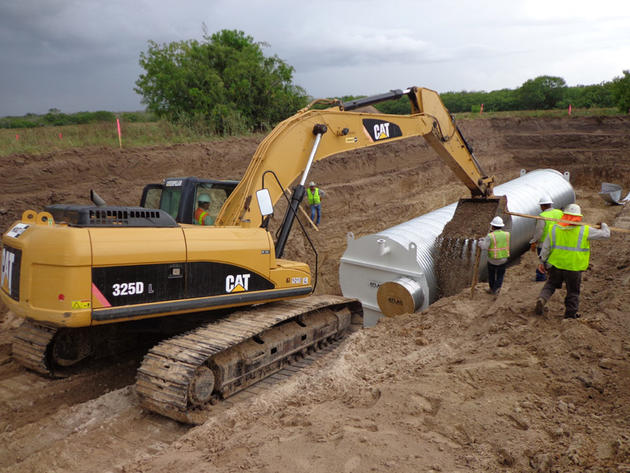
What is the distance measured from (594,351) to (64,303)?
5.08 m

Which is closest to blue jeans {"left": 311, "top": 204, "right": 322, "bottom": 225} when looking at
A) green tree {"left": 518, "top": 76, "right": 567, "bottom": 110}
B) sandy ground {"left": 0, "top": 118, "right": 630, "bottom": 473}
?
sandy ground {"left": 0, "top": 118, "right": 630, "bottom": 473}

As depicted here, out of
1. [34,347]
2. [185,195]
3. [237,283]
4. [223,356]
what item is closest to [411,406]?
[223,356]

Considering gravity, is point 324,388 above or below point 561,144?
below

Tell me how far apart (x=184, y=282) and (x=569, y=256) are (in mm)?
4608

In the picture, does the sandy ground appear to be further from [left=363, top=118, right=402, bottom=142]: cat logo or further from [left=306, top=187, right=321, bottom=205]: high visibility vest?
[left=306, top=187, right=321, bottom=205]: high visibility vest

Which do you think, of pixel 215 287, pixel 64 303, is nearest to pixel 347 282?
pixel 215 287

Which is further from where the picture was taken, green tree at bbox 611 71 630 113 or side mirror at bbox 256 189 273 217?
green tree at bbox 611 71 630 113

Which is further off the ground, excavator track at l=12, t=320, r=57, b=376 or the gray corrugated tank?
the gray corrugated tank

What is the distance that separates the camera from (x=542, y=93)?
3128cm

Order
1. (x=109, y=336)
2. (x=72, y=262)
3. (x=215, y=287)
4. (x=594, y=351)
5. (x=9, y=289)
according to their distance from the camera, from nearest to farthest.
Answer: (x=72, y=262) < (x=594, y=351) < (x=9, y=289) < (x=215, y=287) < (x=109, y=336)

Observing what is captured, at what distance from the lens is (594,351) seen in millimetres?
4566

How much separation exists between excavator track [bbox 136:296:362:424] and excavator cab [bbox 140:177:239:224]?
4.81 feet

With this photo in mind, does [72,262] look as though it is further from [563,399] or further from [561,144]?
[561,144]

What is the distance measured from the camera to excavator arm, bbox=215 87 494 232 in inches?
235
